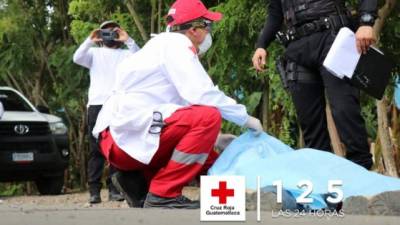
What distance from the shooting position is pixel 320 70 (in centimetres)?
634

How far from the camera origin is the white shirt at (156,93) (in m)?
5.94

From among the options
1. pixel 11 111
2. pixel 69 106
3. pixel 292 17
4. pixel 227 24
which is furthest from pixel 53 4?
pixel 292 17

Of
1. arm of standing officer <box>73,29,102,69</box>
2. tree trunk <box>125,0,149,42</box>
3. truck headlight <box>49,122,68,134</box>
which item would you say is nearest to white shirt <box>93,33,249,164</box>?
arm of standing officer <box>73,29,102,69</box>

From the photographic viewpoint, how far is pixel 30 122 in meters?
14.0

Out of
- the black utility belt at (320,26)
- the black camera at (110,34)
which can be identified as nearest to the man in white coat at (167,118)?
the black utility belt at (320,26)

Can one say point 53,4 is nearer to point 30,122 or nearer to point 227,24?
point 30,122

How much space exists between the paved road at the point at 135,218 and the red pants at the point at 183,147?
463mm

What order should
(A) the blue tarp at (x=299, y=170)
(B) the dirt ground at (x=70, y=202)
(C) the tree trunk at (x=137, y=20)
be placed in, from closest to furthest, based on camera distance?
(A) the blue tarp at (x=299, y=170) < (B) the dirt ground at (x=70, y=202) < (C) the tree trunk at (x=137, y=20)

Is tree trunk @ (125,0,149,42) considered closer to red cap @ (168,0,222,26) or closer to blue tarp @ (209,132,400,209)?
red cap @ (168,0,222,26)

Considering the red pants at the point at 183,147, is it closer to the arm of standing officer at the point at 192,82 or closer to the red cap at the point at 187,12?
the arm of standing officer at the point at 192,82

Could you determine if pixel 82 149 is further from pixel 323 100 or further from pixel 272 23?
pixel 323 100

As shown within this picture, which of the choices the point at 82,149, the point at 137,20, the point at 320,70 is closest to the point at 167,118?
the point at 320,70

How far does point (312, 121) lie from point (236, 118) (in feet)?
2.24

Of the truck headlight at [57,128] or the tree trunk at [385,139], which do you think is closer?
the tree trunk at [385,139]
